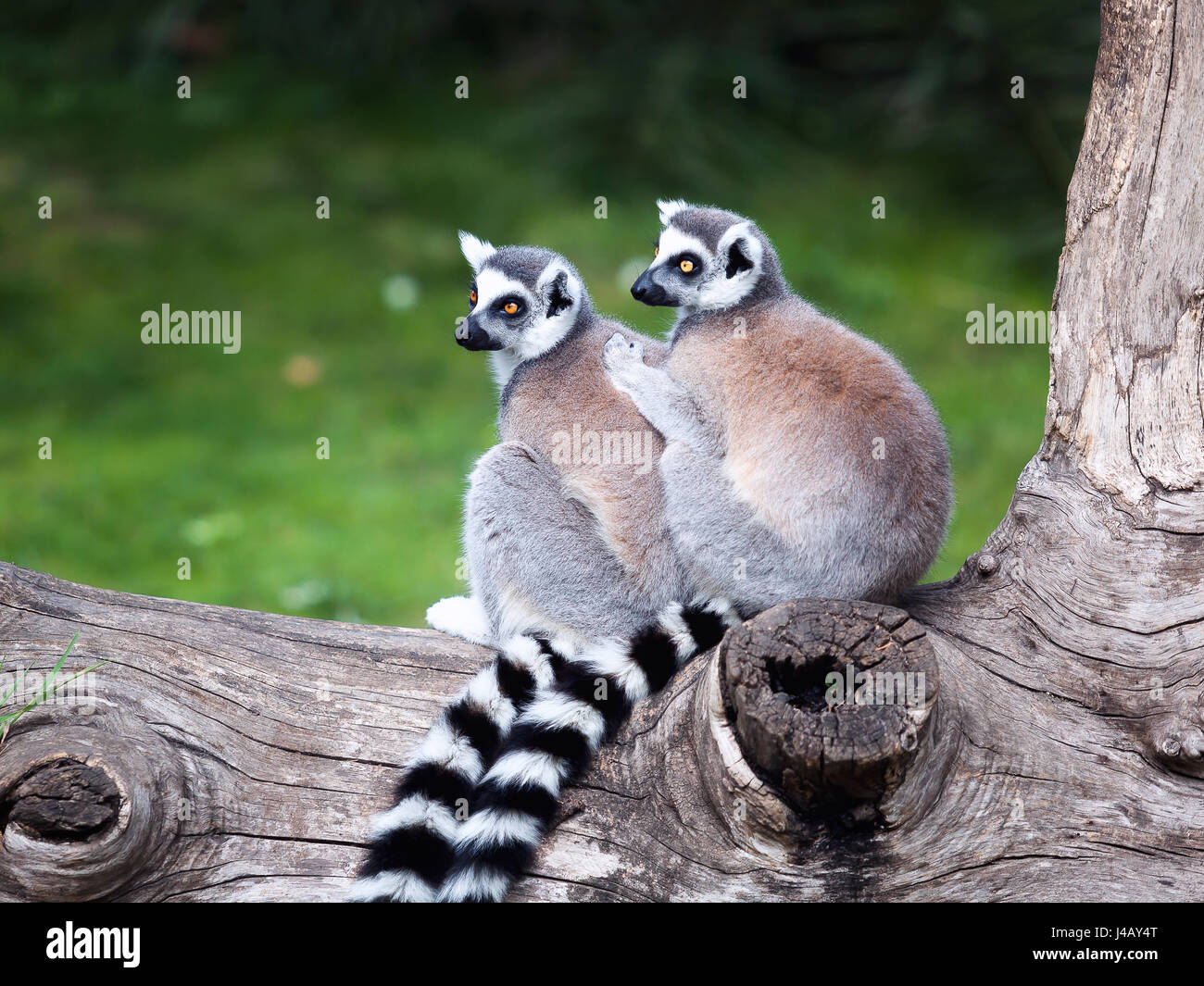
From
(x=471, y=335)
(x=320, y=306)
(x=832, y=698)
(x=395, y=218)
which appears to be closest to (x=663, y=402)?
(x=471, y=335)

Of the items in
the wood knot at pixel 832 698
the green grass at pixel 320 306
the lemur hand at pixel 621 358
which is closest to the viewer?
the wood knot at pixel 832 698

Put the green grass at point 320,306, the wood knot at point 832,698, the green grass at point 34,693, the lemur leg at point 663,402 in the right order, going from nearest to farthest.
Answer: the wood knot at point 832,698 → the green grass at point 34,693 → the lemur leg at point 663,402 → the green grass at point 320,306

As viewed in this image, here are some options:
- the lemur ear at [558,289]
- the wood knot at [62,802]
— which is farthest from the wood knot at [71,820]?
the lemur ear at [558,289]

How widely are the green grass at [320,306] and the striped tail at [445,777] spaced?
8.39 feet

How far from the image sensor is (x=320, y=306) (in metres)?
7.86

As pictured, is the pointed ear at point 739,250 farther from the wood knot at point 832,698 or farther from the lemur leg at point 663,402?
the wood knot at point 832,698

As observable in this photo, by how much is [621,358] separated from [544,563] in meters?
0.64

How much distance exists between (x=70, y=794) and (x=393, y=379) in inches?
192

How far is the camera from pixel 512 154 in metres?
8.85

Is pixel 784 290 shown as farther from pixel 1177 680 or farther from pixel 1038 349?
pixel 1038 349

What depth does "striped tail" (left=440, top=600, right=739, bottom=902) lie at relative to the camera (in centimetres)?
275

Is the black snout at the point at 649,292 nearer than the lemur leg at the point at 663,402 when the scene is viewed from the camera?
No

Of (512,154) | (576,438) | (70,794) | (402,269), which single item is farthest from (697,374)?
(512,154)

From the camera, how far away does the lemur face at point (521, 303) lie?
11.6ft
